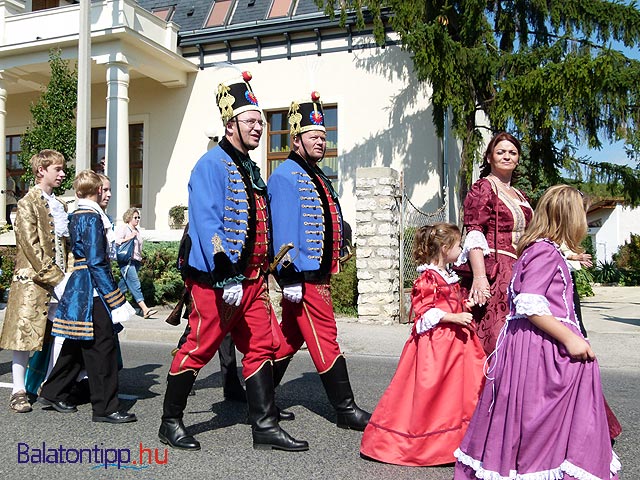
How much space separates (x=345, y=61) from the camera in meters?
17.3

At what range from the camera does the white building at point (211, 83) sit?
55.1 ft

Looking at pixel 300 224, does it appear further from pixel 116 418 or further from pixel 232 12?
pixel 232 12

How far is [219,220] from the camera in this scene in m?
4.00

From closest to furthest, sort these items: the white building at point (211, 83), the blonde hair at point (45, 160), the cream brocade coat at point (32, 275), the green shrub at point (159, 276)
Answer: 1. the cream brocade coat at point (32, 275)
2. the blonde hair at point (45, 160)
3. the green shrub at point (159, 276)
4. the white building at point (211, 83)

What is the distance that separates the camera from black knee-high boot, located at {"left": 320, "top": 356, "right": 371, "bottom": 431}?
4531mm

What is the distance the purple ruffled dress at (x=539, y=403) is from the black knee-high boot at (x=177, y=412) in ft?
5.66

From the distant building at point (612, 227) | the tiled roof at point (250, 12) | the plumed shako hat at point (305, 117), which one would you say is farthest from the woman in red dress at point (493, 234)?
the distant building at point (612, 227)

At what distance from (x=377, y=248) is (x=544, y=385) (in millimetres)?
8238

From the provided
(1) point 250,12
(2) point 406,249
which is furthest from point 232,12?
(2) point 406,249

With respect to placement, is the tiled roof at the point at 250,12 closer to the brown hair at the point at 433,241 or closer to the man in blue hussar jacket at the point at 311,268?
the man in blue hussar jacket at the point at 311,268

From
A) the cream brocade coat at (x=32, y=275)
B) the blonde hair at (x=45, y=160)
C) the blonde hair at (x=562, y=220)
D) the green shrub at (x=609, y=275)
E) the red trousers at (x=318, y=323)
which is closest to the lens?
the blonde hair at (x=562, y=220)

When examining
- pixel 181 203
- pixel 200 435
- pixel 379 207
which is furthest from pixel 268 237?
pixel 181 203

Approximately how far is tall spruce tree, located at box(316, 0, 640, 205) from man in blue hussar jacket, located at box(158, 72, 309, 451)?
30.4 ft

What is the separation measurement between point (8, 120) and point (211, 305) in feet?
64.7
